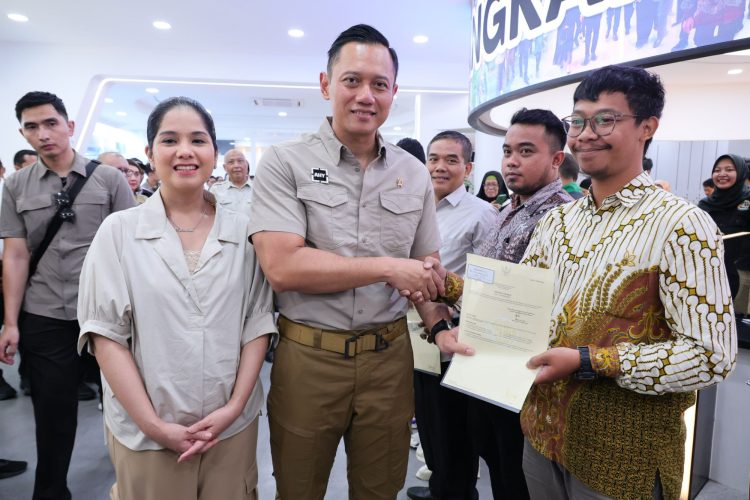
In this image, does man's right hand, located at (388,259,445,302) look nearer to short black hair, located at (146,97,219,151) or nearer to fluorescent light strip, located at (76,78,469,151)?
short black hair, located at (146,97,219,151)

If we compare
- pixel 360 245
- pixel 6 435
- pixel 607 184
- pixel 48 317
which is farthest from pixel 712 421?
pixel 6 435

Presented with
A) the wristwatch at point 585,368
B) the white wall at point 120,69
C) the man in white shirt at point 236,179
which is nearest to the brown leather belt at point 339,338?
the wristwatch at point 585,368

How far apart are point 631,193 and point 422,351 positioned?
3.57 ft

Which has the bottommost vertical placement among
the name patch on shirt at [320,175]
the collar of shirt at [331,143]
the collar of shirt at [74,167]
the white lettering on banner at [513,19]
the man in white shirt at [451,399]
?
the man in white shirt at [451,399]

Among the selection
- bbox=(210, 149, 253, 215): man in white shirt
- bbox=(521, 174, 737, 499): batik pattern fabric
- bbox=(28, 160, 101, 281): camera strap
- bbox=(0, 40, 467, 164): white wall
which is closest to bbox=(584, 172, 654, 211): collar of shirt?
bbox=(521, 174, 737, 499): batik pattern fabric

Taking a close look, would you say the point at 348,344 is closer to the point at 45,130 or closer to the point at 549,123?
the point at 549,123

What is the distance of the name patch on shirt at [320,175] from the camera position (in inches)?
Result: 53.8

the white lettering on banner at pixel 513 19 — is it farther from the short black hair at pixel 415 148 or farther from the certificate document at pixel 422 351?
the certificate document at pixel 422 351

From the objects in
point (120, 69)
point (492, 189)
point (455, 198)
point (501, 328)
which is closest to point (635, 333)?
point (501, 328)

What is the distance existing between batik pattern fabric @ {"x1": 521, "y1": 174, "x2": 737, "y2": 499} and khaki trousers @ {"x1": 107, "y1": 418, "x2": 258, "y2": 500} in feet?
2.82

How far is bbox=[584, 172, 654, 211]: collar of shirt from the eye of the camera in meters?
1.14

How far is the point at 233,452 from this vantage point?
132 cm

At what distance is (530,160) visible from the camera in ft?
6.00

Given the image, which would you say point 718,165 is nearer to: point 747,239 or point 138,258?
point 747,239
